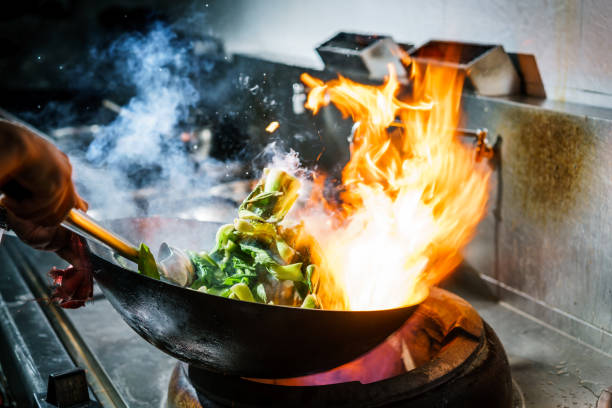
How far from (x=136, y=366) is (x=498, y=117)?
7.48 ft

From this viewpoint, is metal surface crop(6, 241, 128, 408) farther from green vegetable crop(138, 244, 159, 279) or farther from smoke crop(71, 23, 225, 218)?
green vegetable crop(138, 244, 159, 279)

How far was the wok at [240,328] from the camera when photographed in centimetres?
164

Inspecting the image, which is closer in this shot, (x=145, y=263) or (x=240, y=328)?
(x=240, y=328)

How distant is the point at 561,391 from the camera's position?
8.16 feet

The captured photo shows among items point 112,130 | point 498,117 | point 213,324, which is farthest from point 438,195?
point 112,130

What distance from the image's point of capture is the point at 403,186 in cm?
302

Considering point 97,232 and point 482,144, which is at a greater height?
point 97,232

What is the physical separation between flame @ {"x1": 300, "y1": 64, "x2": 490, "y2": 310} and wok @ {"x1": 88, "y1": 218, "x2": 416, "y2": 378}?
670 millimetres

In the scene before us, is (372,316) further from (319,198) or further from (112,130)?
(112,130)

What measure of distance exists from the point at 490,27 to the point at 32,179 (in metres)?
2.74

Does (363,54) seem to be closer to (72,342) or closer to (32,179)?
(72,342)

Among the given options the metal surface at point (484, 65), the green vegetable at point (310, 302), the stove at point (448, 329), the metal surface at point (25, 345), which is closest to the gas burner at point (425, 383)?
the stove at point (448, 329)

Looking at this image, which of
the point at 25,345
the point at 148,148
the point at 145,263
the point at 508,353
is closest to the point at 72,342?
the point at 25,345

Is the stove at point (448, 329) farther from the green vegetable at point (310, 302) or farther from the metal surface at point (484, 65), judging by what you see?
the green vegetable at point (310, 302)
